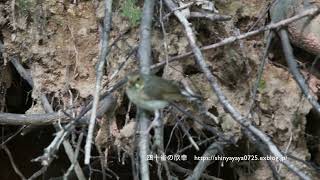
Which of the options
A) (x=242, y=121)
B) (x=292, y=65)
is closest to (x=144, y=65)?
(x=242, y=121)

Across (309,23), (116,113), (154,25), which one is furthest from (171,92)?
(309,23)

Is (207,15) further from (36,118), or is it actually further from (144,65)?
(36,118)

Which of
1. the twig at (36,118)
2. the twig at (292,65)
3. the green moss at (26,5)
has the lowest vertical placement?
the twig at (36,118)

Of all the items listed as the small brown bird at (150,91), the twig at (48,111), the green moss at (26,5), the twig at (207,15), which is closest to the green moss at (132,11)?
the twig at (207,15)

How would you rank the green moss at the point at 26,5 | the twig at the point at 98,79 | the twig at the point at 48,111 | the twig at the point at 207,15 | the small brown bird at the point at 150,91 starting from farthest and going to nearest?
the green moss at the point at 26,5 < the twig at the point at 48,111 < the twig at the point at 207,15 < the small brown bird at the point at 150,91 < the twig at the point at 98,79

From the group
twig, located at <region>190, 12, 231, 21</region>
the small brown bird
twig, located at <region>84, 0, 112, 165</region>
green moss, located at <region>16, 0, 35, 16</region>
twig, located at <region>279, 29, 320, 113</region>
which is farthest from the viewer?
green moss, located at <region>16, 0, 35, 16</region>

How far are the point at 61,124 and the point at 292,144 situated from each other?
1.28m

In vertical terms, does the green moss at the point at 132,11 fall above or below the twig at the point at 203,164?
above

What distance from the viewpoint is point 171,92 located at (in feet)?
7.00

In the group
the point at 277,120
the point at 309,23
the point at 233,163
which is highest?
the point at 309,23

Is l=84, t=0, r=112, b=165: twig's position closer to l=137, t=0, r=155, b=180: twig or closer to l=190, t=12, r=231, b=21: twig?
l=137, t=0, r=155, b=180: twig

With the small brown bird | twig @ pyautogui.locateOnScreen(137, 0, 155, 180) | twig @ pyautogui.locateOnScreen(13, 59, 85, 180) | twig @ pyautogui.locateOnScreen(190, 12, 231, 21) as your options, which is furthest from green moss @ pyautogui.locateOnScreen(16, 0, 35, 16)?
the small brown bird

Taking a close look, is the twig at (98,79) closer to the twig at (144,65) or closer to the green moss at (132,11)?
the twig at (144,65)

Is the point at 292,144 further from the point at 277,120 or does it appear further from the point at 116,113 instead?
the point at 116,113
